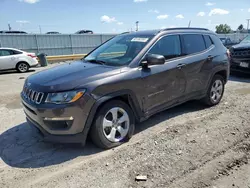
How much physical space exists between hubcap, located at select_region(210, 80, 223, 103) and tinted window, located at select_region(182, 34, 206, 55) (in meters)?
0.94

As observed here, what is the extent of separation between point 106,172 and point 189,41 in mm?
3084

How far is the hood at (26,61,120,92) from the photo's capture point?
10.0 feet

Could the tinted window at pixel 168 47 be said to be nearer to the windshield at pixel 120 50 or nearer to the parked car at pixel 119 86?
the parked car at pixel 119 86

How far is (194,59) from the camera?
4508mm

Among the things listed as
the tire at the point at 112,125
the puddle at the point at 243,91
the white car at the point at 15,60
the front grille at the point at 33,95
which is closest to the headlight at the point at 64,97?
the front grille at the point at 33,95

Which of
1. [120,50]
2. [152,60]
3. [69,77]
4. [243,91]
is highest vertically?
[120,50]

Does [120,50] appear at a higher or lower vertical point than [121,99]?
higher

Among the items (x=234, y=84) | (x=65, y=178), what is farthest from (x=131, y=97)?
(x=234, y=84)

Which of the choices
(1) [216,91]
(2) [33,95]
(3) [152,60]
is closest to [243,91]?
(1) [216,91]

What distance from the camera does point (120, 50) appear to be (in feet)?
13.7

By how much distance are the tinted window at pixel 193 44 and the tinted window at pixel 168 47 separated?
21 cm

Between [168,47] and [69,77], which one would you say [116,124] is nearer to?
[69,77]

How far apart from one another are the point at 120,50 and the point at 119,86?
3.52 ft

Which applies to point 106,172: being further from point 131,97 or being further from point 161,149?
point 131,97
